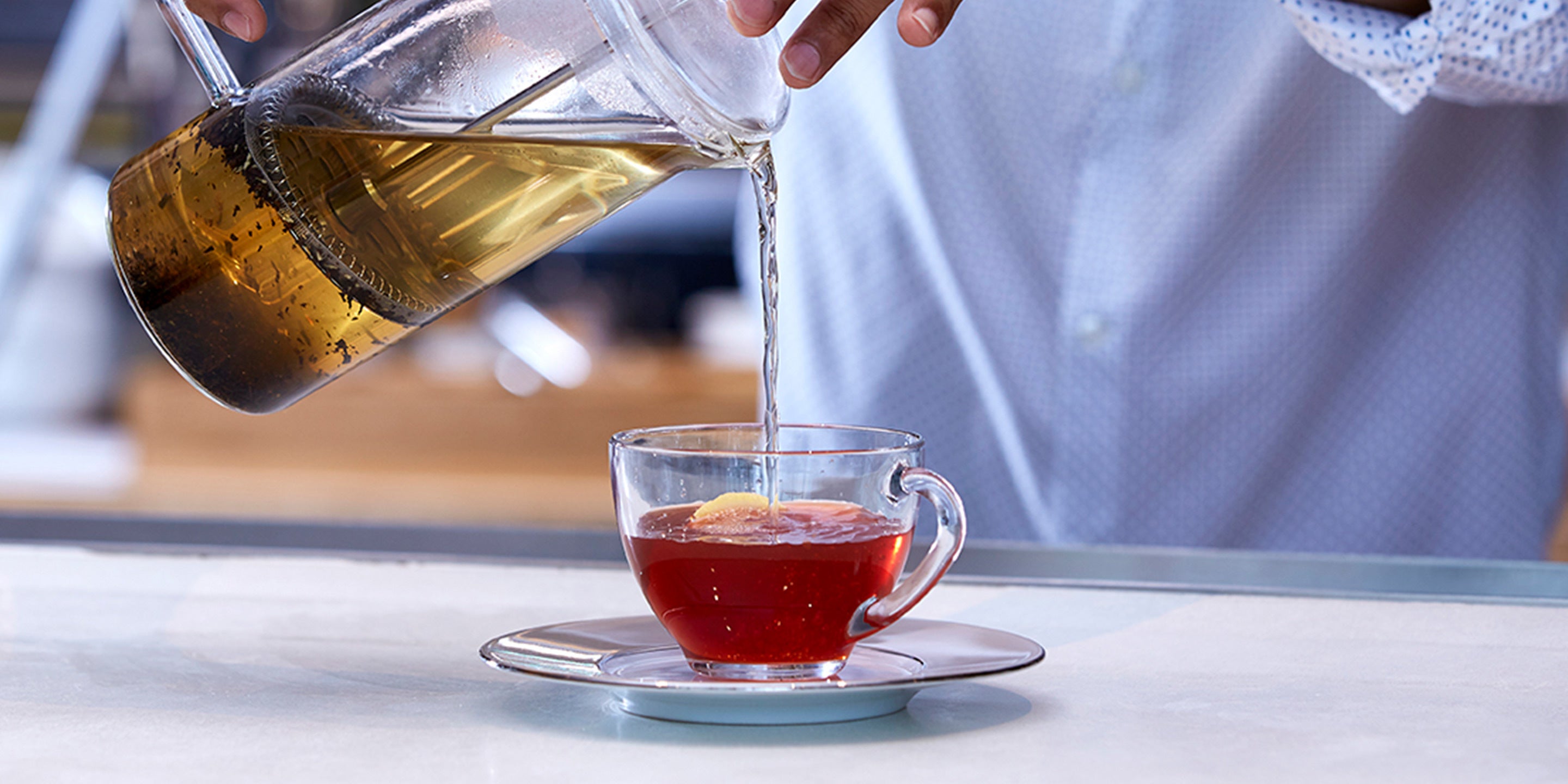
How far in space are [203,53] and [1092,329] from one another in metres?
0.86

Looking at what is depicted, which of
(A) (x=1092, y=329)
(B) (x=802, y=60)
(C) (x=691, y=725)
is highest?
(B) (x=802, y=60)

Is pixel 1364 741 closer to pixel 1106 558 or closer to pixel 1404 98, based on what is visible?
pixel 1106 558

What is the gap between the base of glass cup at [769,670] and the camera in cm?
66

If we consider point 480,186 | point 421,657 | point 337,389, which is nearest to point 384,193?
point 480,186

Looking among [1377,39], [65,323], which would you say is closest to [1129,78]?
[1377,39]

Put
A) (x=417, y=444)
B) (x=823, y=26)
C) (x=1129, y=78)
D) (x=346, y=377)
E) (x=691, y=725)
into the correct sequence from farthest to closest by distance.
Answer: (x=417, y=444) < (x=346, y=377) < (x=1129, y=78) < (x=823, y=26) < (x=691, y=725)

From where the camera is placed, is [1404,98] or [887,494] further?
[1404,98]

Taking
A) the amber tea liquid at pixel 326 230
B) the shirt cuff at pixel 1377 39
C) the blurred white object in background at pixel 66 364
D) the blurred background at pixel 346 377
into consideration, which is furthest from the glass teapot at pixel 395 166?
the blurred white object in background at pixel 66 364

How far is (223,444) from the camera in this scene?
9.78 feet

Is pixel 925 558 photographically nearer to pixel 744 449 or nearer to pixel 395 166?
pixel 744 449

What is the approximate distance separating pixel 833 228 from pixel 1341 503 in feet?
1.70

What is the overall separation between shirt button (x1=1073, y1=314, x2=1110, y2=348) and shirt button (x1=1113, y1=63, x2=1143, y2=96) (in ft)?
0.63

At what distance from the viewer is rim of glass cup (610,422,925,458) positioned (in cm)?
66

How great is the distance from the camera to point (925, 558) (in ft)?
2.14
